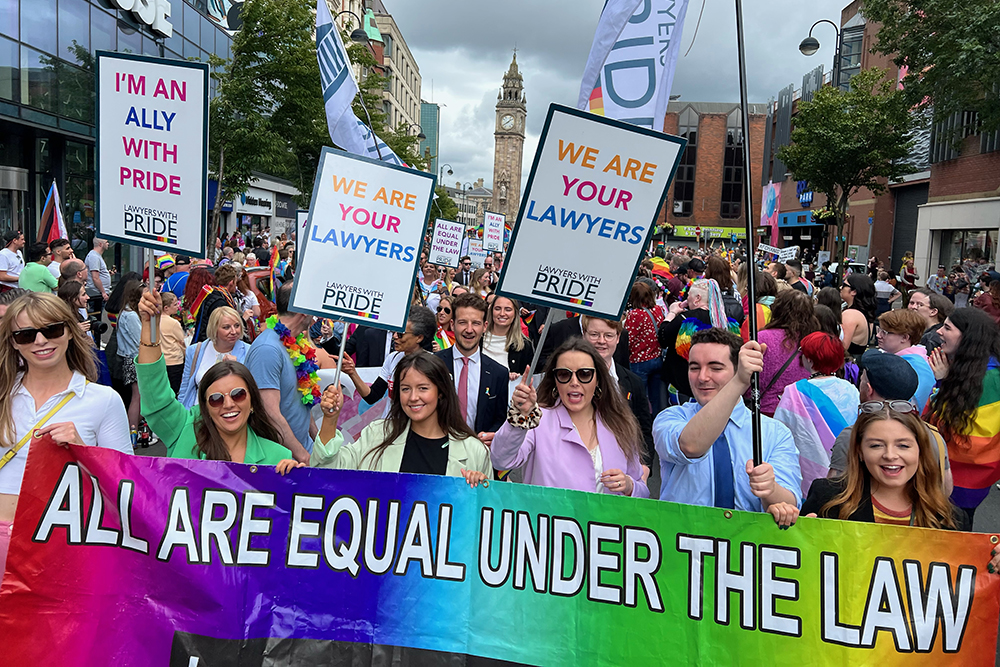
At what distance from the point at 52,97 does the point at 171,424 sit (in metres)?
17.7

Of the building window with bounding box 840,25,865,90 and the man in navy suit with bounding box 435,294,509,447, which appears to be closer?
the man in navy suit with bounding box 435,294,509,447

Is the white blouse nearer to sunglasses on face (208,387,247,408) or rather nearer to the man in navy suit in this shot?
sunglasses on face (208,387,247,408)

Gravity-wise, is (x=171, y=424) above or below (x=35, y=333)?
below

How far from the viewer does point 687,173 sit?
8475 centimetres

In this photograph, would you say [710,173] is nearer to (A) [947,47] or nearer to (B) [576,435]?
(A) [947,47]

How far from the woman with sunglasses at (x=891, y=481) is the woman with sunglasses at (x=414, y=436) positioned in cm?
152

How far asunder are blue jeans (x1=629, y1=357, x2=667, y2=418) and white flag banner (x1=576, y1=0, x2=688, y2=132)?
107 inches

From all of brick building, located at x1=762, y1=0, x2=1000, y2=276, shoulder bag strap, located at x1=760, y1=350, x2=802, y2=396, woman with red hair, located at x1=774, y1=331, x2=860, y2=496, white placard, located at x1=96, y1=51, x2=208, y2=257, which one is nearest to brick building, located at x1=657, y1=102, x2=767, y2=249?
brick building, located at x1=762, y1=0, x2=1000, y2=276

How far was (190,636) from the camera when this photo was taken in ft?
10.2

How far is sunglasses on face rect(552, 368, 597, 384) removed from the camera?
12.1 feet

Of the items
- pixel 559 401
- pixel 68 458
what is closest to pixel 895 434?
pixel 559 401

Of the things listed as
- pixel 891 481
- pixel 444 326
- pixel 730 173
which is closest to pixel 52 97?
pixel 444 326

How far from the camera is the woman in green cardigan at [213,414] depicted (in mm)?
3592

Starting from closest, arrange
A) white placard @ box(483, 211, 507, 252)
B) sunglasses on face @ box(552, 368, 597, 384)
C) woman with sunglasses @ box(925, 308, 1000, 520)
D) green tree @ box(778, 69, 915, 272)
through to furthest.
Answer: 1. sunglasses on face @ box(552, 368, 597, 384)
2. woman with sunglasses @ box(925, 308, 1000, 520)
3. white placard @ box(483, 211, 507, 252)
4. green tree @ box(778, 69, 915, 272)
